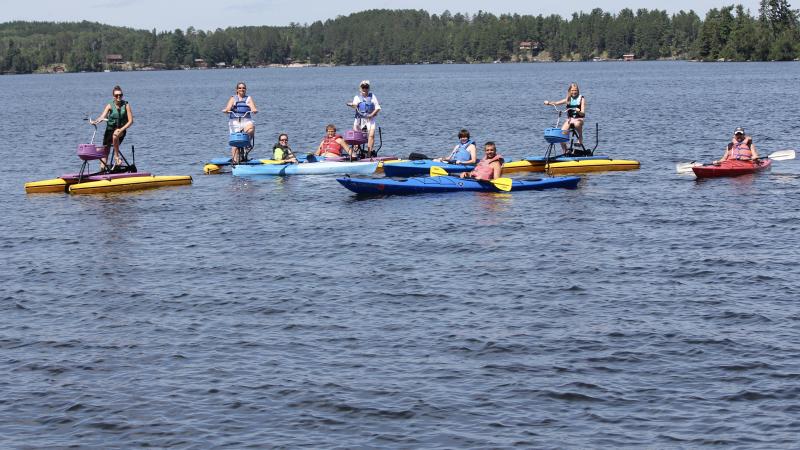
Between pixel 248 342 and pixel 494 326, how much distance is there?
3.72 metres

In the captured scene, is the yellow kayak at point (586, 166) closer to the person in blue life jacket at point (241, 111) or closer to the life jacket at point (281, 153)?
the life jacket at point (281, 153)

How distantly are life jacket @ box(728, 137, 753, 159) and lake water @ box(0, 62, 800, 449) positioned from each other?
94cm

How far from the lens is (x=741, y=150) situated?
3312cm

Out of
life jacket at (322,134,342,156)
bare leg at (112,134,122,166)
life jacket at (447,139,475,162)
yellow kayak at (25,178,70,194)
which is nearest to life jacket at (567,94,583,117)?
life jacket at (447,139,475,162)

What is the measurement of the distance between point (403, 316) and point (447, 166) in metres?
13.7

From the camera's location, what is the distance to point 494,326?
57.5ft

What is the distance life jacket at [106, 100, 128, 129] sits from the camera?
3064 centimetres

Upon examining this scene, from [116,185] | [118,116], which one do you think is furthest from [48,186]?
[118,116]

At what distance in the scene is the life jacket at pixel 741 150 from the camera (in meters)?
33.1

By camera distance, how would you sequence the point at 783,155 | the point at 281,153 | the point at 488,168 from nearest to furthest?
the point at 488,168, the point at 281,153, the point at 783,155

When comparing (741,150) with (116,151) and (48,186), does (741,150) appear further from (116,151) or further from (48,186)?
(48,186)

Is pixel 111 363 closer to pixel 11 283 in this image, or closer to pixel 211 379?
pixel 211 379

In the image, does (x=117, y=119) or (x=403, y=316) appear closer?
(x=403, y=316)

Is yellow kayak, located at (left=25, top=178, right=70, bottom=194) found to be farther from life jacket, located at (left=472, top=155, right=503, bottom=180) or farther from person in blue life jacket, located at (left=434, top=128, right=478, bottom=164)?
life jacket, located at (left=472, top=155, right=503, bottom=180)
